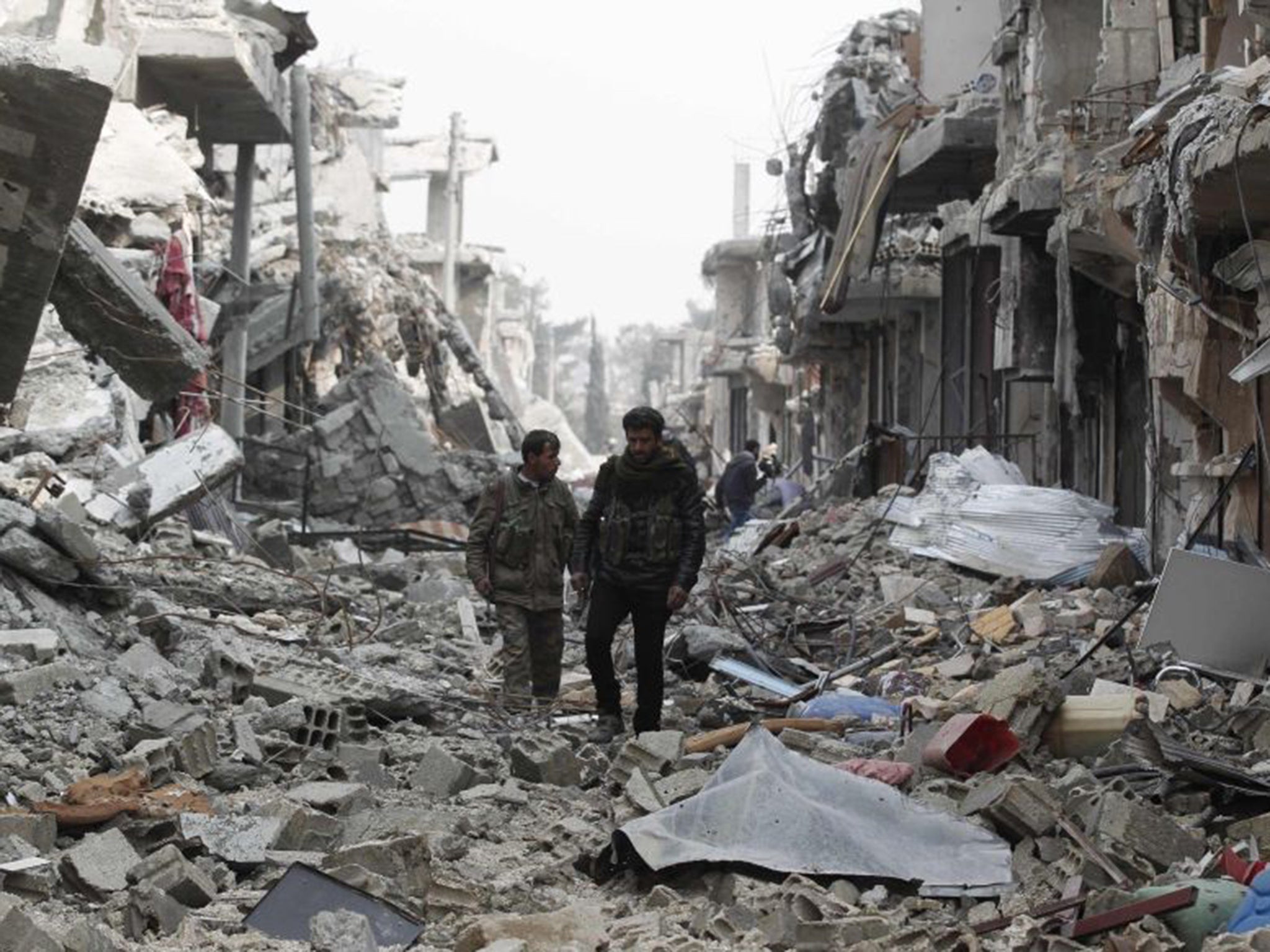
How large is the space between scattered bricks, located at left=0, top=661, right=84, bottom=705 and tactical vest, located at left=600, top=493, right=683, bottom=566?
2.37 meters

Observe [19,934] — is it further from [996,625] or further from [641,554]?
[996,625]

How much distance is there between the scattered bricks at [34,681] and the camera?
23.7ft

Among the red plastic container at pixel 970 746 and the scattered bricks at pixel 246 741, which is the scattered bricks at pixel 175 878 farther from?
the red plastic container at pixel 970 746

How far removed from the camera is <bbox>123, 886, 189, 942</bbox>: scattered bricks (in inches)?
194

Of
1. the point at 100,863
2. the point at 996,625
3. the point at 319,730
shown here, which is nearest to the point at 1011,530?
the point at 996,625

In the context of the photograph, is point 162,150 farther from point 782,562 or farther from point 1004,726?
point 1004,726

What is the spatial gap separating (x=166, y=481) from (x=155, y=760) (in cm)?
766

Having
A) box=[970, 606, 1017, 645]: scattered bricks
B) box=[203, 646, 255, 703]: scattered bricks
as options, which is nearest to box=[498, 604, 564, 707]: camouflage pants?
box=[203, 646, 255, 703]: scattered bricks

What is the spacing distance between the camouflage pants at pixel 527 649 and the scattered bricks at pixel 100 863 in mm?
3332

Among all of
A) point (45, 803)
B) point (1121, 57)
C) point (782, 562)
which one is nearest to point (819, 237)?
point (782, 562)

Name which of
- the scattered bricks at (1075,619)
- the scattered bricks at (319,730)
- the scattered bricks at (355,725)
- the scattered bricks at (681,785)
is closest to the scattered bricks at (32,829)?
the scattered bricks at (319,730)

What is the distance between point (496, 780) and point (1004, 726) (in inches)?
80.1

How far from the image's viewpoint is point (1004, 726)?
21.9ft

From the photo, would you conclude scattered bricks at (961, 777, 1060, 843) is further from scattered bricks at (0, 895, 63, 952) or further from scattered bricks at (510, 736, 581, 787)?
scattered bricks at (0, 895, 63, 952)
